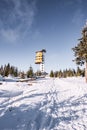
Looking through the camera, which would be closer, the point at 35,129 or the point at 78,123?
the point at 35,129

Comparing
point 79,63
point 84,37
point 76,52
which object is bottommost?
point 79,63

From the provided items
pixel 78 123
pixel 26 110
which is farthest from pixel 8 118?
pixel 78 123

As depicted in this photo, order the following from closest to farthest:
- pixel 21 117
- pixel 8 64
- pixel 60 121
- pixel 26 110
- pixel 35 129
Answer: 1. pixel 35 129
2. pixel 60 121
3. pixel 21 117
4. pixel 26 110
5. pixel 8 64

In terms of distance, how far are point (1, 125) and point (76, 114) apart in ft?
13.1

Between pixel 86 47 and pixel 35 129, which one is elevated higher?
pixel 86 47

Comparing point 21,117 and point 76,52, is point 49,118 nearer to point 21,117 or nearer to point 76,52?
point 21,117

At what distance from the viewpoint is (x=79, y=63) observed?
39000mm

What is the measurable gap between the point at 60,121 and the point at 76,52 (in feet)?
105

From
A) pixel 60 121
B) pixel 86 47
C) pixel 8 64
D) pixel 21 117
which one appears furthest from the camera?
pixel 8 64

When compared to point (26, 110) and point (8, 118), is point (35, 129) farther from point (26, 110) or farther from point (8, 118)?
point (26, 110)

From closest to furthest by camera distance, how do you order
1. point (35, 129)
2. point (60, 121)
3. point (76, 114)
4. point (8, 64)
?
point (35, 129)
point (60, 121)
point (76, 114)
point (8, 64)

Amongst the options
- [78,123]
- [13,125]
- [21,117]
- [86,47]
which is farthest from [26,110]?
[86,47]

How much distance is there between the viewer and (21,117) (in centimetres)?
865

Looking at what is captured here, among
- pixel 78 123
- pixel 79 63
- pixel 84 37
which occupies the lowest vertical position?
pixel 78 123
